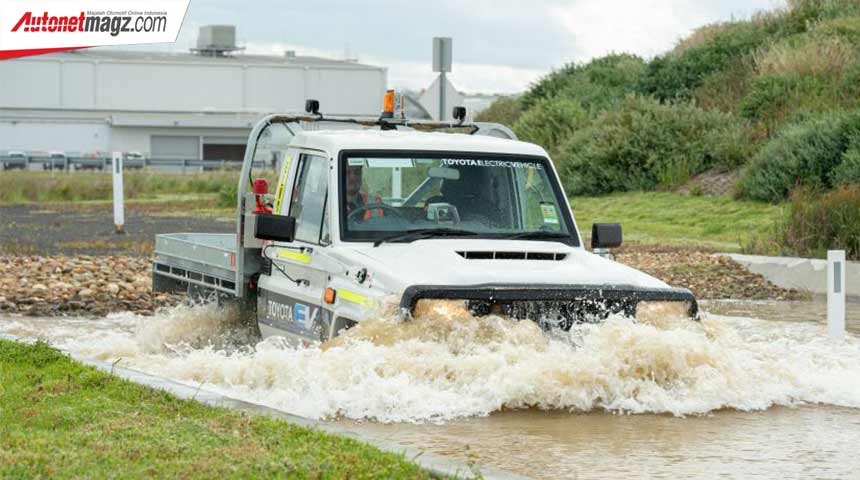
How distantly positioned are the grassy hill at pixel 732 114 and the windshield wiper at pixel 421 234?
11.4 m

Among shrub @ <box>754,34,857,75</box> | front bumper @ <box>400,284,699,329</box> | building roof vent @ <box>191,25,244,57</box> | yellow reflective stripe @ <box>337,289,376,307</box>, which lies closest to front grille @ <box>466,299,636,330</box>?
front bumper @ <box>400,284,699,329</box>

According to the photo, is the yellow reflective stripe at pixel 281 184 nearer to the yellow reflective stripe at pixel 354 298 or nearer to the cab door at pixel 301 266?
the cab door at pixel 301 266

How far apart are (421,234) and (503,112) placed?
119ft

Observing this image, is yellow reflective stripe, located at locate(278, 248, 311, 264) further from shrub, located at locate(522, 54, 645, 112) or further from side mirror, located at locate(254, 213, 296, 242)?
shrub, located at locate(522, 54, 645, 112)

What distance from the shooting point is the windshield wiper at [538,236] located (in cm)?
1073

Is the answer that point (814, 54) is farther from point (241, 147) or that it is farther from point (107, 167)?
point (241, 147)

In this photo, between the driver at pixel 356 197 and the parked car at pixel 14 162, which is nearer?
the driver at pixel 356 197

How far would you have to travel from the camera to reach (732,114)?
34.6 m

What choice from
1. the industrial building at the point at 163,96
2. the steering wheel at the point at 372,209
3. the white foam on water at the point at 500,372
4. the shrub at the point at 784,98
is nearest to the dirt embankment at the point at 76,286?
the steering wheel at the point at 372,209

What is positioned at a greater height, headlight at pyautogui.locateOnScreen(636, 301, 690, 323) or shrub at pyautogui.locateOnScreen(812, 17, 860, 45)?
shrub at pyautogui.locateOnScreen(812, 17, 860, 45)

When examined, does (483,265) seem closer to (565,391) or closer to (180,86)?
(565,391)

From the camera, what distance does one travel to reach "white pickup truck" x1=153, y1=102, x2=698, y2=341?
380 inches

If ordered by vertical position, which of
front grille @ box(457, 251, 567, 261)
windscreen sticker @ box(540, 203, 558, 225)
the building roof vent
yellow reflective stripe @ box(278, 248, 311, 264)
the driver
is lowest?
yellow reflective stripe @ box(278, 248, 311, 264)

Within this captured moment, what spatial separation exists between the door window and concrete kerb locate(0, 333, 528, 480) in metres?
1.73
